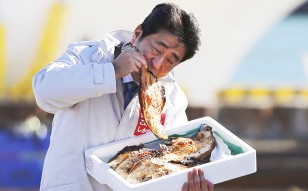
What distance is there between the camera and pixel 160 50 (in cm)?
210

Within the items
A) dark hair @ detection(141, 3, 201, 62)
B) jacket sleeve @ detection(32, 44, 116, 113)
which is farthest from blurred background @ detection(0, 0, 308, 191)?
jacket sleeve @ detection(32, 44, 116, 113)

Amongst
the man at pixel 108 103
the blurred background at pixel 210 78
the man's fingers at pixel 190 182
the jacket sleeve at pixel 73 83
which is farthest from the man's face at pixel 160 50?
the blurred background at pixel 210 78

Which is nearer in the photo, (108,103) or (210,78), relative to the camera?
(108,103)

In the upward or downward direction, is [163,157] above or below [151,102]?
below

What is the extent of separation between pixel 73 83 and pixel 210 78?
6042 mm

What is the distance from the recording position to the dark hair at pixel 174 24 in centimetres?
212

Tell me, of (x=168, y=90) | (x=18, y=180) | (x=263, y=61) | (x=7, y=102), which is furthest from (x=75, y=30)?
(x=168, y=90)

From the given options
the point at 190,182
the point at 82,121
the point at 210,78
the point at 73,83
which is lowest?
the point at 210,78

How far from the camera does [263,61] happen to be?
367 inches

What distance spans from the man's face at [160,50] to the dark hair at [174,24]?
15 mm

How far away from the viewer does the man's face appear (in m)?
2.09

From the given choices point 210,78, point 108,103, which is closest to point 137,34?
point 108,103

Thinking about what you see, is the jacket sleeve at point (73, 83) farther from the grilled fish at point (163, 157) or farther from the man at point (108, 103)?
the grilled fish at point (163, 157)

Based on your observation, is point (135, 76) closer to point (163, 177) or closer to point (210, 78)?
point (163, 177)
